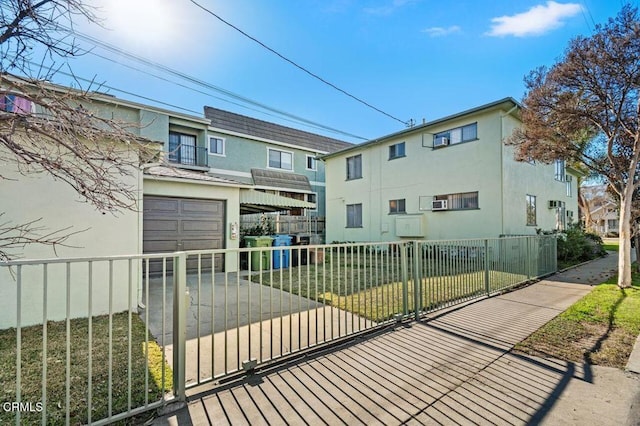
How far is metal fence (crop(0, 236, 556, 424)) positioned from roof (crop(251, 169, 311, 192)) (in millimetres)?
11784

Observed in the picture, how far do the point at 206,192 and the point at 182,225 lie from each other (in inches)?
48.6

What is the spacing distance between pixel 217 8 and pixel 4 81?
646 cm

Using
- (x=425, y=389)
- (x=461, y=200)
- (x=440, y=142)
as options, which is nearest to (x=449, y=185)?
(x=461, y=200)

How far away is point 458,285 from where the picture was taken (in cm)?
593

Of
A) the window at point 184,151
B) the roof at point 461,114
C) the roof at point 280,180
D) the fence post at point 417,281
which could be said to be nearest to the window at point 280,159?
the roof at point 280,180

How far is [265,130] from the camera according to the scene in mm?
20906

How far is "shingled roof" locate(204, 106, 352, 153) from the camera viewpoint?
62.1 ft

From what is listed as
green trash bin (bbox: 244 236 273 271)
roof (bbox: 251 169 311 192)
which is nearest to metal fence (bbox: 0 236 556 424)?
green trash bin (bbox: 244 236 273 271)

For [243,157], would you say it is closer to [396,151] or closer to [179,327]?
[396,151]

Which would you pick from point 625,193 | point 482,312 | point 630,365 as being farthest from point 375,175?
point 630,365

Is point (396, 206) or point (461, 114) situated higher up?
point (461, 114)

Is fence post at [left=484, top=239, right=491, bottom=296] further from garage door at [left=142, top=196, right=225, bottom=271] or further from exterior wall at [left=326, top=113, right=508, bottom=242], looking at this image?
garage door at [left=142, top=196, right=225, bottom=271]

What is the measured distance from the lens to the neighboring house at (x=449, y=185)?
37.7 ft

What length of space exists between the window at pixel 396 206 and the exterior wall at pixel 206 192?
330 inches
